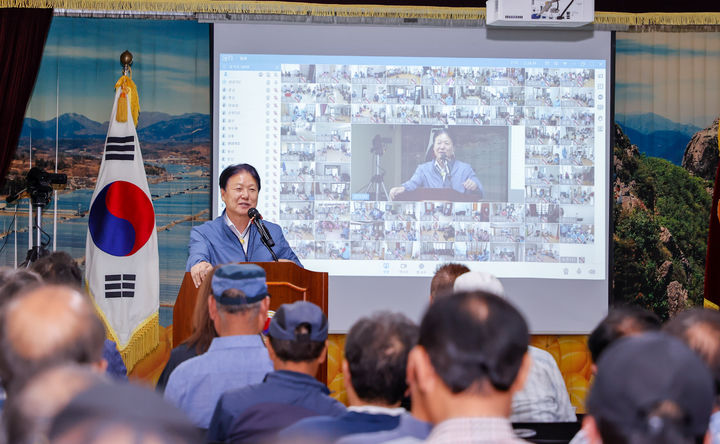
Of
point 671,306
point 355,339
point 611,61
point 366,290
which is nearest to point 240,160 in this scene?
point 366,290

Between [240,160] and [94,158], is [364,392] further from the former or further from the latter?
[94,158]

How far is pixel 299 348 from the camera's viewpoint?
1.95 metres

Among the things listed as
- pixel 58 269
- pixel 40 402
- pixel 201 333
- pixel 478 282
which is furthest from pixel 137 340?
pixel 40 402

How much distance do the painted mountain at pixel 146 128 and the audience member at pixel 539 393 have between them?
344 cm

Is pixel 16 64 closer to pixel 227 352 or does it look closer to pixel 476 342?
pixel 227 352

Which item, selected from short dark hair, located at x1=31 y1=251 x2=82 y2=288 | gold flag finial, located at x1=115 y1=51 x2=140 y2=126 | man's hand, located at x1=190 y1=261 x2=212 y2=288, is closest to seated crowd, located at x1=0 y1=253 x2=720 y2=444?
short dark hair, located at x1=31 y1=251 x2=82 y2=288

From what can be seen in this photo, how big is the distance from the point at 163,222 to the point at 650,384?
479 cm

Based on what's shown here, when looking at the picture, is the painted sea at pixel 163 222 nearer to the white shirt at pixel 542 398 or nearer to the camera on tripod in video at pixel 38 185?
the camera on tripod in video at pixel 38 185

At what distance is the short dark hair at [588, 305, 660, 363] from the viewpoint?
1.90 meters

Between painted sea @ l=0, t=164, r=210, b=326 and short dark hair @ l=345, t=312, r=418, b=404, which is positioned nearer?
short dark hair @ l=345, t=312, r=418, b=404

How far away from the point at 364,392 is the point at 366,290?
309cm

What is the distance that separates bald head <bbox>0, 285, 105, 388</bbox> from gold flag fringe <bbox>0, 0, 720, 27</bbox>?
3.71m

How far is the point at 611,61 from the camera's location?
15.7 feet

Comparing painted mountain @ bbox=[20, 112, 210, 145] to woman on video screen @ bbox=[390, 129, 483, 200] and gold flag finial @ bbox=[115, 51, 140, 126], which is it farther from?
woman on video screen @ bbox=[390, 129, 483, 200]
